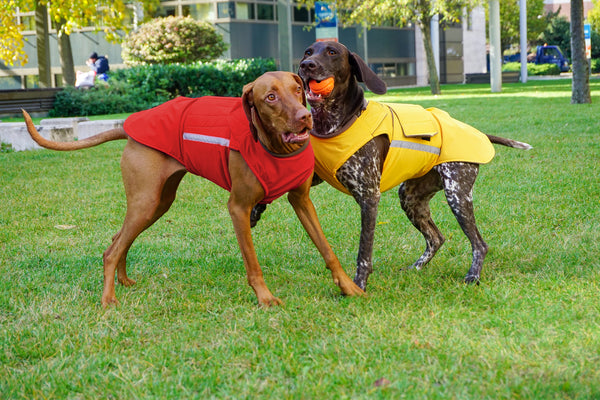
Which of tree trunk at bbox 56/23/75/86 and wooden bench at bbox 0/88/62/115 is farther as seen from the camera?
tree trunk at bbox 56/23/75/86

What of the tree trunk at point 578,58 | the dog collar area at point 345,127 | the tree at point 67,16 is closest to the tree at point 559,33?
the tree trunk at point 578,58

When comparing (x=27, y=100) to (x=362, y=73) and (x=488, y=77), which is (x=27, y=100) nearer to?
(x=362, y=73)

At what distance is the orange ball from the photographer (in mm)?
4324

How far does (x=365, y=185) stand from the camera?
446 cm

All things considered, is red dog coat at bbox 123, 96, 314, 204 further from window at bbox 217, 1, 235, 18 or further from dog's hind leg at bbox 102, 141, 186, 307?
window at bbox 217, 1, 235, 18

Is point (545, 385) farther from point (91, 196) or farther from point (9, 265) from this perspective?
point (91, 196)

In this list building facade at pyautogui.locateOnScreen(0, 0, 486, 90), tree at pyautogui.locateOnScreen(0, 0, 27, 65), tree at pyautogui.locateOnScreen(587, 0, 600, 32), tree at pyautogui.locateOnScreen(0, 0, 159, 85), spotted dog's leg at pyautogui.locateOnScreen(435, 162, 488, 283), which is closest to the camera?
spotted dog's leg at pyautogui.locateOnScreen(435, 162, 488, 283)

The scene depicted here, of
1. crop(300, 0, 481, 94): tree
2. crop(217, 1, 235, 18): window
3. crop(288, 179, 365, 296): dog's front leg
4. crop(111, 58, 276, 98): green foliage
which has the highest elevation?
crop(217, 1, 235, 18): window

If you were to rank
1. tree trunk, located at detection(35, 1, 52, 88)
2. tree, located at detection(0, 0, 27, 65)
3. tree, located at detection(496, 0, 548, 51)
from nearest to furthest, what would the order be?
tree, located at detection(0, 0, 27, 65) → tree trunk, located at detection(35, 1, 52, 88) → tree, located at detection(496, 0, 548, 51)

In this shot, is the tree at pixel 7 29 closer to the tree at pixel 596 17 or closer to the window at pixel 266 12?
the window at pixel 266 12

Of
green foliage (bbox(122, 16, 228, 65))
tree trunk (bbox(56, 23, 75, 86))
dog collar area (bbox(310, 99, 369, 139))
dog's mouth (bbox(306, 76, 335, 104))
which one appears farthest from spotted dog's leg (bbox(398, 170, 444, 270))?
tree trunk (bbox(56, 23, 75, 86))

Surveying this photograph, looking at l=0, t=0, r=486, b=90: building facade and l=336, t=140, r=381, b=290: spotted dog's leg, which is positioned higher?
l=0, t=0, r=486, b=90: building facade

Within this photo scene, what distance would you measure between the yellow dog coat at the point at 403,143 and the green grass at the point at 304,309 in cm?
78

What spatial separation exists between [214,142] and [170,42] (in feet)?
66.5
